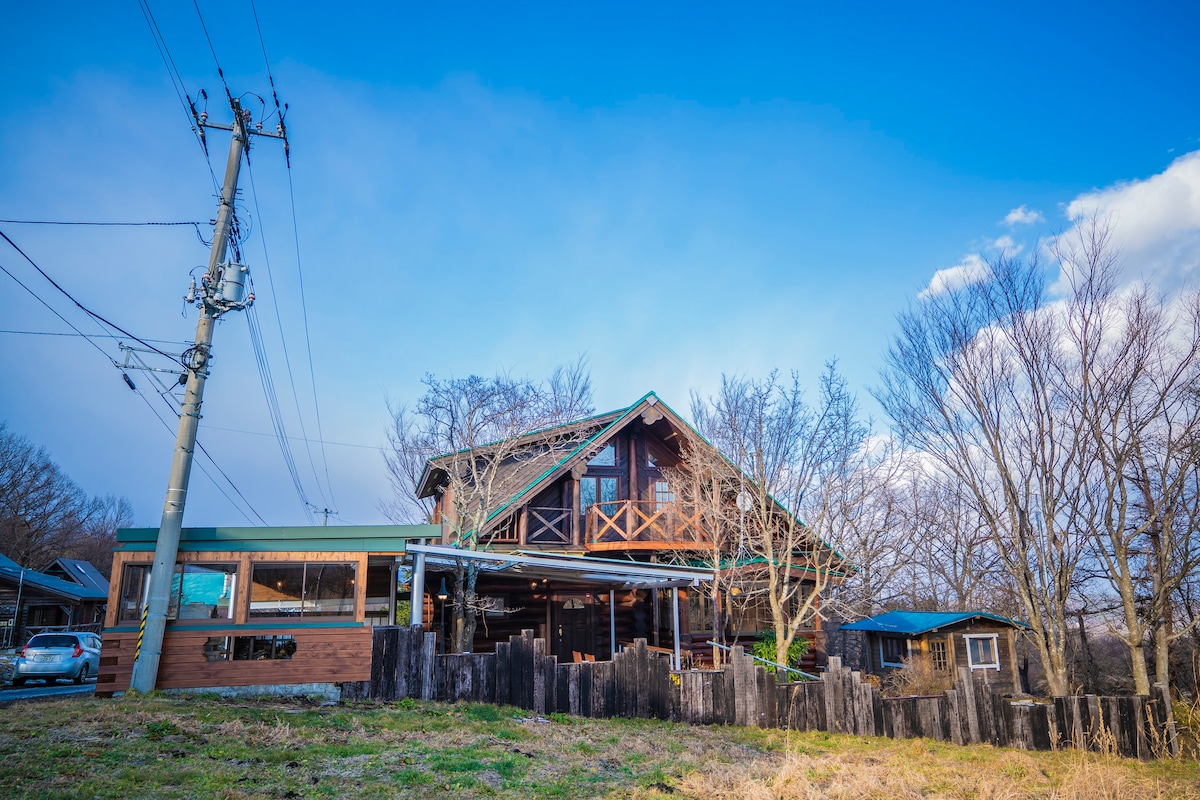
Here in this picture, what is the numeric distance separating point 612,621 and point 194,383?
1260 centimetres

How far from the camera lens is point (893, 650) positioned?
2317 centimetres

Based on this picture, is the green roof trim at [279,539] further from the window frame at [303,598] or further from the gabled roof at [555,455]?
the gabled roof at [555,455]

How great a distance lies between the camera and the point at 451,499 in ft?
80.1

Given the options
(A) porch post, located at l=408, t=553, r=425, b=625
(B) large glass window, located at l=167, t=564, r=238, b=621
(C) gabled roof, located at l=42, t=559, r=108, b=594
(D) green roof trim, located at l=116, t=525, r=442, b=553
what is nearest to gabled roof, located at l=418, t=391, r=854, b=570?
(A) porch post, located at l=408, t=553, r=425, b=625

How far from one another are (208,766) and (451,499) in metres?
17.3

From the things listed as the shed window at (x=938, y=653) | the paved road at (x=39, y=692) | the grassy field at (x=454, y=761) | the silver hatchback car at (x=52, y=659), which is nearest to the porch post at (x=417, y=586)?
the grassy field at (x=454, y=761)

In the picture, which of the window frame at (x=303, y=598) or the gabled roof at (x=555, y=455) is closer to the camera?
the window frame at (x=303, y=598)

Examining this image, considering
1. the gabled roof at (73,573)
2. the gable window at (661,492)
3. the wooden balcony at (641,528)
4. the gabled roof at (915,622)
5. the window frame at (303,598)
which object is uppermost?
the gable window at (661,492)

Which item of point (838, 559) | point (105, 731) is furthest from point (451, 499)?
point (105, 731)

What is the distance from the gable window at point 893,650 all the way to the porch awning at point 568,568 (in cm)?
799

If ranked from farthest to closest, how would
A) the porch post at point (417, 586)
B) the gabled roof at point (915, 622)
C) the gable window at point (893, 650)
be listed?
the gable window at point (893, 650)
the gabled roof at point (915, 622)
the porch post at point (417, 586)

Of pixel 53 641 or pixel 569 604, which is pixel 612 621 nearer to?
pixel 569 604

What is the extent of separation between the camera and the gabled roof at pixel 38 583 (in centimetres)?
3122

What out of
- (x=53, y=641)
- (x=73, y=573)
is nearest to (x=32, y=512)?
(x=73, y=573)
